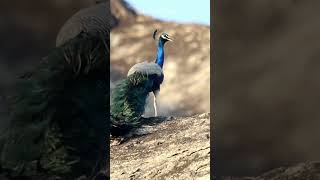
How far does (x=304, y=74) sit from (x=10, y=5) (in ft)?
9.97

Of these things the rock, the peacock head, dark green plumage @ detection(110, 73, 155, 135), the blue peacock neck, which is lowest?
the rock

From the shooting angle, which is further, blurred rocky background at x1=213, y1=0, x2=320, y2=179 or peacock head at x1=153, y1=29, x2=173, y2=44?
peacock head at x1=153, y1=29, x2=173, y2=44

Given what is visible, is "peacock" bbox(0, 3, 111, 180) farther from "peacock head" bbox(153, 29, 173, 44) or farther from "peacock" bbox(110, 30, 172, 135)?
"peacock head" bbox(153, 29, 173, 44)

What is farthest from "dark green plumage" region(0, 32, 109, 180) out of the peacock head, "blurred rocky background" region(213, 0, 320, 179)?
"blurred rocky background" region(213, 0, 320, 179)

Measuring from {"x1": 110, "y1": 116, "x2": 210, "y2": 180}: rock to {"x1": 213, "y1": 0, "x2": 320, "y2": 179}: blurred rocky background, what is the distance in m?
Result: 0.22

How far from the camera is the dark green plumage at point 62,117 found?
24.1ft

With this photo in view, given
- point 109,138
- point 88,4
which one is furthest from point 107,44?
point 109,138

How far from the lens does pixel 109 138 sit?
314 inches

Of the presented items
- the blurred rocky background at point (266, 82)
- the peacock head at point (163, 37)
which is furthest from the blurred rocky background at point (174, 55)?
the blurred rocky background at point (266, 82)

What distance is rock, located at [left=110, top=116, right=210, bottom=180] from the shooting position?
8.05 m

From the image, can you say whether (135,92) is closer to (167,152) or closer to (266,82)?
(167,152)

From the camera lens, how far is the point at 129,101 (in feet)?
26.7

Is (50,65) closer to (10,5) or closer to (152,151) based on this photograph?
(10,5)

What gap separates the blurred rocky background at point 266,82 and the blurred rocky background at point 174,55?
16cm
